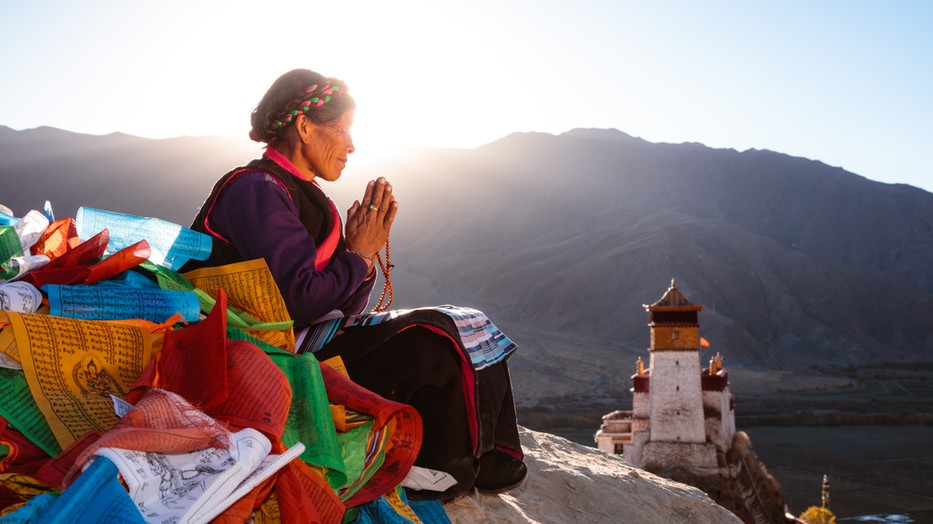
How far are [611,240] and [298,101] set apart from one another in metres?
74.6

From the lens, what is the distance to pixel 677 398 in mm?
17125

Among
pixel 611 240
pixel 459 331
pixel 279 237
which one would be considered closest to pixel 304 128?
pixel 279 237

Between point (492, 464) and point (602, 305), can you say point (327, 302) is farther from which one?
point (602, 305)

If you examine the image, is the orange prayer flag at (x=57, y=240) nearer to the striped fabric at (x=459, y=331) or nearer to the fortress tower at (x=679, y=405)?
the striped fabric at (x=459, y=331)

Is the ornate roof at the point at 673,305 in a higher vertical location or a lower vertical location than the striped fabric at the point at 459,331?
lower

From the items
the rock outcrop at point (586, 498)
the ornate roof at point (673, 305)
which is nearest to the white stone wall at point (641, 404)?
the ornate roof at point (673, 305)

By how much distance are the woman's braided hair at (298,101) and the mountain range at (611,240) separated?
40505 millimetres

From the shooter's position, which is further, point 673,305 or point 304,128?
point 673,305

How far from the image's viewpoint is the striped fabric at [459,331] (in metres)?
2.60

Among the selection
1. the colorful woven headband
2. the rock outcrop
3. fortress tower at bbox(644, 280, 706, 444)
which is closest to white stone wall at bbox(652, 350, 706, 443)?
fortress tower at bbox(644, 280, 706, 444)

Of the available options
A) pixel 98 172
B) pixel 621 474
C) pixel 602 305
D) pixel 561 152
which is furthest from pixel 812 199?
pixel 621 474

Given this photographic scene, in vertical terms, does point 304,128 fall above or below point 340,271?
above

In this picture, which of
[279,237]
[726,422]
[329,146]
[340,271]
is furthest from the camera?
[726,422]

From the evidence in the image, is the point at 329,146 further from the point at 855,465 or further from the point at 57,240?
the point at 855,465
